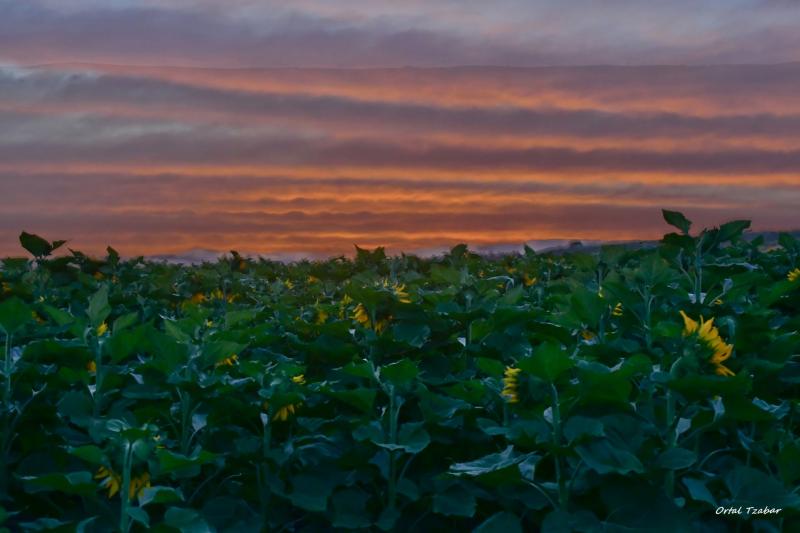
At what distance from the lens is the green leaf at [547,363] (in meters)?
3.19

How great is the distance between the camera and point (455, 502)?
3.75 metres

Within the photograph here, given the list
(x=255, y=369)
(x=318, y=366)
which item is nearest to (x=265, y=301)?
(x=318, y=366)

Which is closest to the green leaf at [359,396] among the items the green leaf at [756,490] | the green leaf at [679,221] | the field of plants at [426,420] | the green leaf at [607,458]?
the field of plants at [426,420]

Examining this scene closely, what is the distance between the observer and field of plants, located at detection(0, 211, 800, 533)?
10.9 feet

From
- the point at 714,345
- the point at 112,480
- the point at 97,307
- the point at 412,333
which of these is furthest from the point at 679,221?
the point at 112,480

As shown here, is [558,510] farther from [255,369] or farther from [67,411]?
[67,411]

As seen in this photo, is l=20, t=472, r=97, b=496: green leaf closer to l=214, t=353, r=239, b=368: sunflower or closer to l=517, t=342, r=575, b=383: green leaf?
l=214, t=353, r=239, b=368: sunflower

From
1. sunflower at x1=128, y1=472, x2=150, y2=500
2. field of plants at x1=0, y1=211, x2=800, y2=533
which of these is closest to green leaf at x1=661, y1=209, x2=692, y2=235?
field of plants at x1=0, y1=211, x2=800, y2=533

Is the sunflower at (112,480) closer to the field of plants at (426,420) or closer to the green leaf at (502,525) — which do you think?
the field of plants at (426,420)

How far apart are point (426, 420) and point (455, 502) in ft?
1.14

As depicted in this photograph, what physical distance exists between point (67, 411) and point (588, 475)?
208cm

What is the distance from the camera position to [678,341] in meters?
3.72

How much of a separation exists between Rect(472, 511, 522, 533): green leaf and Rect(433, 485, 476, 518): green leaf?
0.84 feet

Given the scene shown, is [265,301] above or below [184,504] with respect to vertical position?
above
